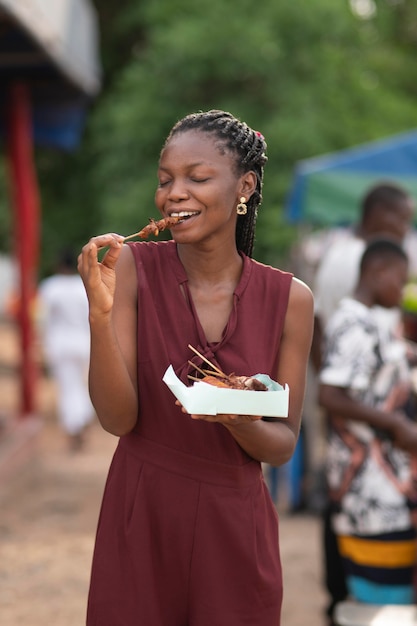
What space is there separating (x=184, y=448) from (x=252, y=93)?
1191cm

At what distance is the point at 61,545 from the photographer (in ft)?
22.9

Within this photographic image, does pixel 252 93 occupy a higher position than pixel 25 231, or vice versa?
pixel 252 93

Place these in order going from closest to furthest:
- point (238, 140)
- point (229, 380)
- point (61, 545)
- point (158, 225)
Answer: point (229, 380) → point (158, 225) → point (238, 140) → point (61, 545)

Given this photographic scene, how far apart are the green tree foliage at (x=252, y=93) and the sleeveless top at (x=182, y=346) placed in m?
9.36

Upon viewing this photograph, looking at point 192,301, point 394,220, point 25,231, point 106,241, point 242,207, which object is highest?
→ point 25,231

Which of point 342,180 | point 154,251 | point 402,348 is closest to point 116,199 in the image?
point 342,180

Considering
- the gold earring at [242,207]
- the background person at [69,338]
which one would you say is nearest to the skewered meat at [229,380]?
the gold earring at [242,207]

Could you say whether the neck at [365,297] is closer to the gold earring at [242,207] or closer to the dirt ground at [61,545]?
the gold earring at [242,207]

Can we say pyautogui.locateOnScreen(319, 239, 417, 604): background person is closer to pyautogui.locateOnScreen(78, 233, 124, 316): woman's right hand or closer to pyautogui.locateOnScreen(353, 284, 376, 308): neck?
pyautogui.locateOnScreen(353, 284, 376, 308): neck

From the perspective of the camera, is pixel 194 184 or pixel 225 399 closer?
pixel 225 399

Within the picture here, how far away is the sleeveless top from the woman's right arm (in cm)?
2

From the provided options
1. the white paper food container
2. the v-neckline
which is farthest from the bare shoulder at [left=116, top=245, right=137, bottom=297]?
the white paper food container

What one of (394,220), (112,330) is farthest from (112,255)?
(394,220)

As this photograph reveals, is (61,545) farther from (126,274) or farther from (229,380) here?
(229,380)
